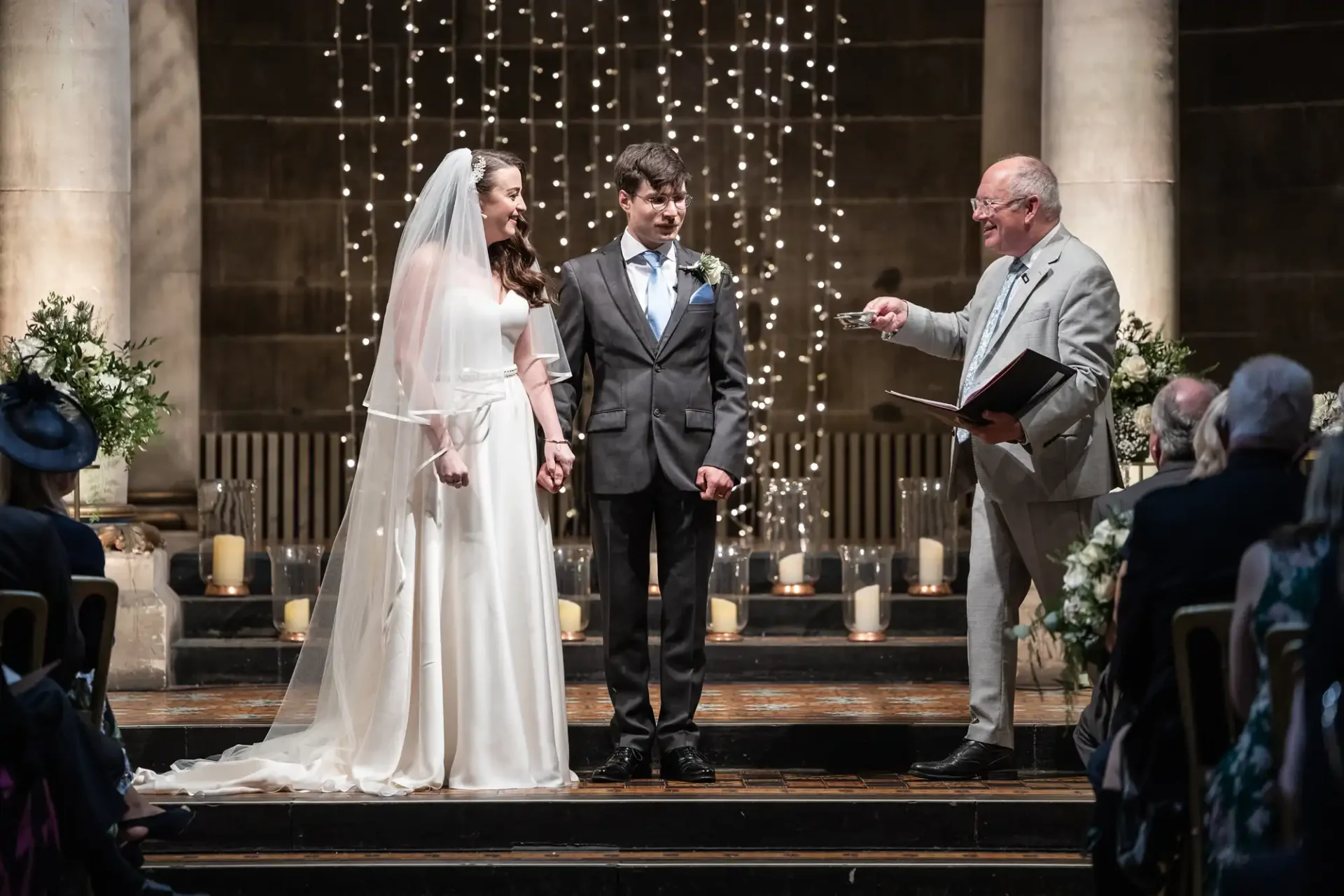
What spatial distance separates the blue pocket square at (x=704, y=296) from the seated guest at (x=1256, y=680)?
8.26 ft

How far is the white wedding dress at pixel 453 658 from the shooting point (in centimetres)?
550

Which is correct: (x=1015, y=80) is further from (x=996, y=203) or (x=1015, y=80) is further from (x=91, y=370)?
(x=91, y=370)

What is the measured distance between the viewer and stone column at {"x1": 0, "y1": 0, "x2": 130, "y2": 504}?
778cm

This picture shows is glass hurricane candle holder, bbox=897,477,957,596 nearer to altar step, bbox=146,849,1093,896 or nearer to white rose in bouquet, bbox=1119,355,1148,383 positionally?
white rose in bouquet, bbox=1119,355,1148,383

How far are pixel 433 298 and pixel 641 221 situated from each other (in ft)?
2.06

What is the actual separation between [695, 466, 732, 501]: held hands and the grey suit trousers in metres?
0.70

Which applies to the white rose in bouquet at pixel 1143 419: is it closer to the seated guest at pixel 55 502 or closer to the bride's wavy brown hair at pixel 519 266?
the bride's wavy brown hair at pixel 519 266

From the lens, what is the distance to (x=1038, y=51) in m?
9.99

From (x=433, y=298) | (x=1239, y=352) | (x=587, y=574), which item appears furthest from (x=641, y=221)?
(x=1239, y=352)

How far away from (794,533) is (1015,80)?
8.87 ft

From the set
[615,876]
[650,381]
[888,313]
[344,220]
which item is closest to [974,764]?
[615,876]

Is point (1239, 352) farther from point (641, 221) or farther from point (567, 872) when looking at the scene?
point (567, 872)

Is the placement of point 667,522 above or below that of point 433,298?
below

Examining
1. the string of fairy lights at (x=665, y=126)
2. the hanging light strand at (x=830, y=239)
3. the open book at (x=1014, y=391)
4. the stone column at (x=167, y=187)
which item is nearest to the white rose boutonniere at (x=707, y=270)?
the open book at (x=1014, y=391)
